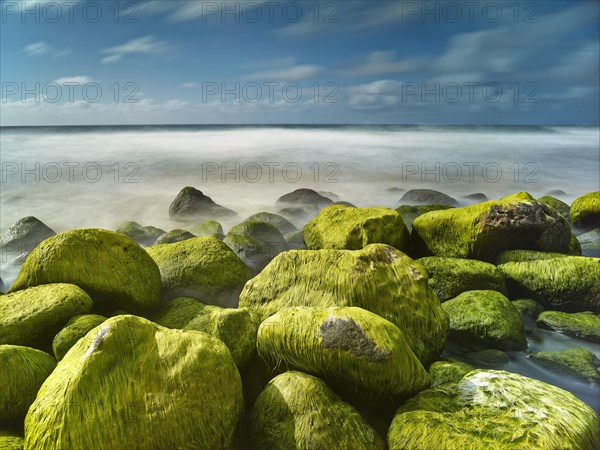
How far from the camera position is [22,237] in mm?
6312

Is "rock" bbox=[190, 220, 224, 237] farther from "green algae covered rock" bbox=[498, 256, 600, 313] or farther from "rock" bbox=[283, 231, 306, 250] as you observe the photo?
"green algae covered rock" bbox=[498, 256, 600, 313]

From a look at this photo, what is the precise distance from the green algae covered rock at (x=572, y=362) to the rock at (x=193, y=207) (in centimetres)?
567

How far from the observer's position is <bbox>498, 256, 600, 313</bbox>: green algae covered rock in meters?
4.12

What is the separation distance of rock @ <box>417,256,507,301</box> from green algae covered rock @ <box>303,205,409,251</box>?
1.69ft

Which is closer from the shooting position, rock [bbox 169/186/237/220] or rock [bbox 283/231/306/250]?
rock [bbox 283/231/306/250]

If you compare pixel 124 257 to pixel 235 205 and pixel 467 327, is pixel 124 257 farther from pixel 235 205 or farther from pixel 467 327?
pixel 235 205

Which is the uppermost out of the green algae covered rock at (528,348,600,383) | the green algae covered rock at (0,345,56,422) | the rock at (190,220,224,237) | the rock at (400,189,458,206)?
the rock at (400,189,458,206)

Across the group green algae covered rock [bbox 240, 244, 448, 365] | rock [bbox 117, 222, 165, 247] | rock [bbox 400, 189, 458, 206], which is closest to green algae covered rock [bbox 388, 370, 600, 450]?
green algae covered rock [bbox 240, 244, 448, 365]

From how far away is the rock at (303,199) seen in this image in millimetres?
8930

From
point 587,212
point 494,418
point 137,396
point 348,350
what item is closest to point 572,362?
point 494,418

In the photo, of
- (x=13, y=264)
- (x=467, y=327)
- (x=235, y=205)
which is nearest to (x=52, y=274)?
(x=467, y=327)

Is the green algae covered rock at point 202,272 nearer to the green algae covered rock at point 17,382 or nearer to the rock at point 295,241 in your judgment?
the green algae covered rock at point 17,382

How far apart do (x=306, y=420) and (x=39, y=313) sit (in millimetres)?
1724

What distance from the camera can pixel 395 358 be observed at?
85.7 inches
